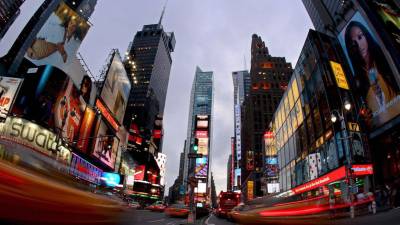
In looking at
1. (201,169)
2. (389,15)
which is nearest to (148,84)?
(201,169)

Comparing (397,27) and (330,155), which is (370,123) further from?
(397,27)

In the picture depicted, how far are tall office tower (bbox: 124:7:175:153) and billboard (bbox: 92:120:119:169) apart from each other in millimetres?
47893

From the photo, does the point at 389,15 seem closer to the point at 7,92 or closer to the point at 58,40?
the point at 58,40

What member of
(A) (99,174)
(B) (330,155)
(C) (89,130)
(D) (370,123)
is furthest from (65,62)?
(D) (370,123)

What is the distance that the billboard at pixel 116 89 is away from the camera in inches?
2025

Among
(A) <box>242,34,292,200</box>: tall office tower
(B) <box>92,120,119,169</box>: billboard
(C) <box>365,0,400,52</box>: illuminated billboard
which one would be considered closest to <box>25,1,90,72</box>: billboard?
(B) <box>92,120,119,169</box>: billboard

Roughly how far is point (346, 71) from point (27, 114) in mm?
39742

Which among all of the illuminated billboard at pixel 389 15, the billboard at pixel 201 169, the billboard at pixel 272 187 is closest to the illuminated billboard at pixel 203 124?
the billboard at pixel 201 169

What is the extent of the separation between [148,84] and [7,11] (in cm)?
7817

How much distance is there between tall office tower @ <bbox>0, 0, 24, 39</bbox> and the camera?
8788 centimetres

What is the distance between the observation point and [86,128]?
42.9m

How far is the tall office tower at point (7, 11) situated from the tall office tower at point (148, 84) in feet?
140

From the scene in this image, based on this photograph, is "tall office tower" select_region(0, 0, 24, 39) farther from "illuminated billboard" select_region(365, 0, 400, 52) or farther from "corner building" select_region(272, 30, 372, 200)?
"illuminated billboard" select_region(365, 0, 400, 52)

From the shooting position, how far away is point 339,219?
7.57m
